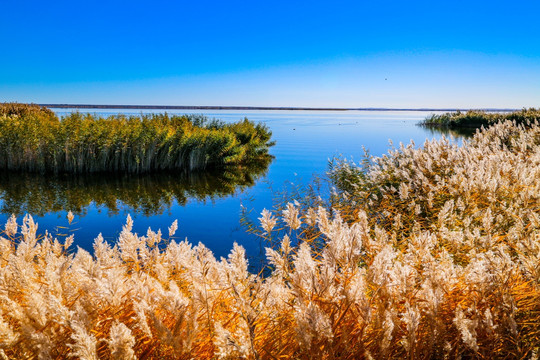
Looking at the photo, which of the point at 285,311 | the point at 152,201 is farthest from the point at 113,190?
the point at 285,311

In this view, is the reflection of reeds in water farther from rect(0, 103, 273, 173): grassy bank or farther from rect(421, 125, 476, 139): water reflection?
rect(0, 103, 273, 173): grassy bank

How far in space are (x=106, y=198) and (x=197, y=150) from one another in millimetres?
5941

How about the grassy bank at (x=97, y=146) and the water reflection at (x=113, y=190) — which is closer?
the water reflection at (x=113, y=190)

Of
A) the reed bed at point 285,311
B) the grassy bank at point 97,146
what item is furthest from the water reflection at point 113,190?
the reed bed at point 285,311

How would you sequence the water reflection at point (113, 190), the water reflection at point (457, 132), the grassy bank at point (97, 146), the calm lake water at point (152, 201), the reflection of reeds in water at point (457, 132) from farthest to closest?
the reflection of reeds in water at point (457, 132) < the water reflection at point (457, 132) < the grassy bank at point (97, 146) < the water reflection at point (113, 190) < the calm lake water at point (152, 201)

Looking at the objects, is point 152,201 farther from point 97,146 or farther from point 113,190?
point 97,146

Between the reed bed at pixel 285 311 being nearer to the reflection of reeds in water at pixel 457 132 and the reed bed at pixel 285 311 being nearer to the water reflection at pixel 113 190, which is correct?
the water reflection at pixel 113 190

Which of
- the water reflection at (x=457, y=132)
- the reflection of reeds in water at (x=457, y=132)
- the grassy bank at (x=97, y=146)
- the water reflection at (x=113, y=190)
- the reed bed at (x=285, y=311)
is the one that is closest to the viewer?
the reed bed at (x=285, y=311)

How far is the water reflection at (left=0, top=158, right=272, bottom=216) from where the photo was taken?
11227 millimetres

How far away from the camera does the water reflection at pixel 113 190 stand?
1123 cm

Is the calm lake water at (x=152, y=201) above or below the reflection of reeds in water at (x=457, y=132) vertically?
below

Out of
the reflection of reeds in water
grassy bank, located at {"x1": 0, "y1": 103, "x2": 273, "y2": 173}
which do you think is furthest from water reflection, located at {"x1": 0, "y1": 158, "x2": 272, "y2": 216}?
the reflection of reeds in water

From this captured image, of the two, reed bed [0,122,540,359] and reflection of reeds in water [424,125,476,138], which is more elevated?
reflection of reeds in water [424,125,476,138]

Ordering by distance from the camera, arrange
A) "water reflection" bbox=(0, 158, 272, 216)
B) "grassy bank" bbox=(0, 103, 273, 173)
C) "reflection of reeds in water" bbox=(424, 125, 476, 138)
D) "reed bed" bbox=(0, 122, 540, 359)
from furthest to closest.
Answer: "reflection of reeds in water" bbox=(424, 125, 476, 138), "grassy bank" bbox=(0, 103, 273, 173), "water reflection" bbox=(0, 158, 272, 216), "reed bed" bbox=(0, 122, 540, 359)
